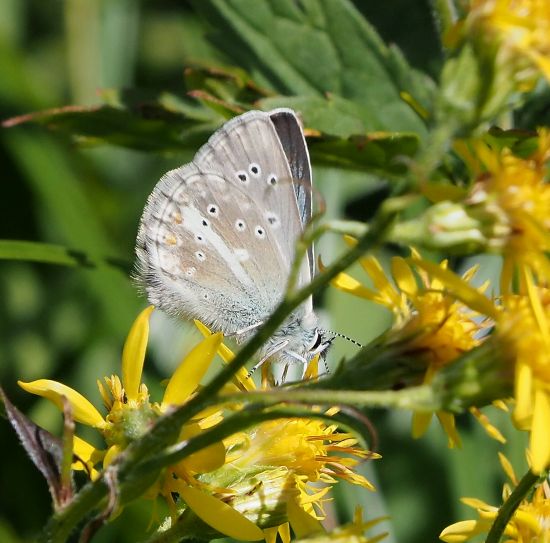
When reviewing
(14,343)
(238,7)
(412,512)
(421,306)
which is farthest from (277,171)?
(14,343)

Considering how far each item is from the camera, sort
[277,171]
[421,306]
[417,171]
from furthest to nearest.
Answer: [277,171] → [421,306] → [417,171]

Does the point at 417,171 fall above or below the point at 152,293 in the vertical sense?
above

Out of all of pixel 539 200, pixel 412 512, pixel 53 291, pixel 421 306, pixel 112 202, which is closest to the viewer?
pixel 539 200

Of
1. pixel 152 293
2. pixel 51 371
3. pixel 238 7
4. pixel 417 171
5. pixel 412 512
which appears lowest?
pixel 412 512

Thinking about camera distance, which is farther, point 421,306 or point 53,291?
point 53,291

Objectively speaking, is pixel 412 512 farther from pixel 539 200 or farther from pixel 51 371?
pixel 539 200

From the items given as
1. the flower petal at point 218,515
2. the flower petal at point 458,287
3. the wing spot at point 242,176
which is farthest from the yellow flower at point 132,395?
the wing spot at point 242,176

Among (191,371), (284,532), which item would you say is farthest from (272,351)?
(191,371)
